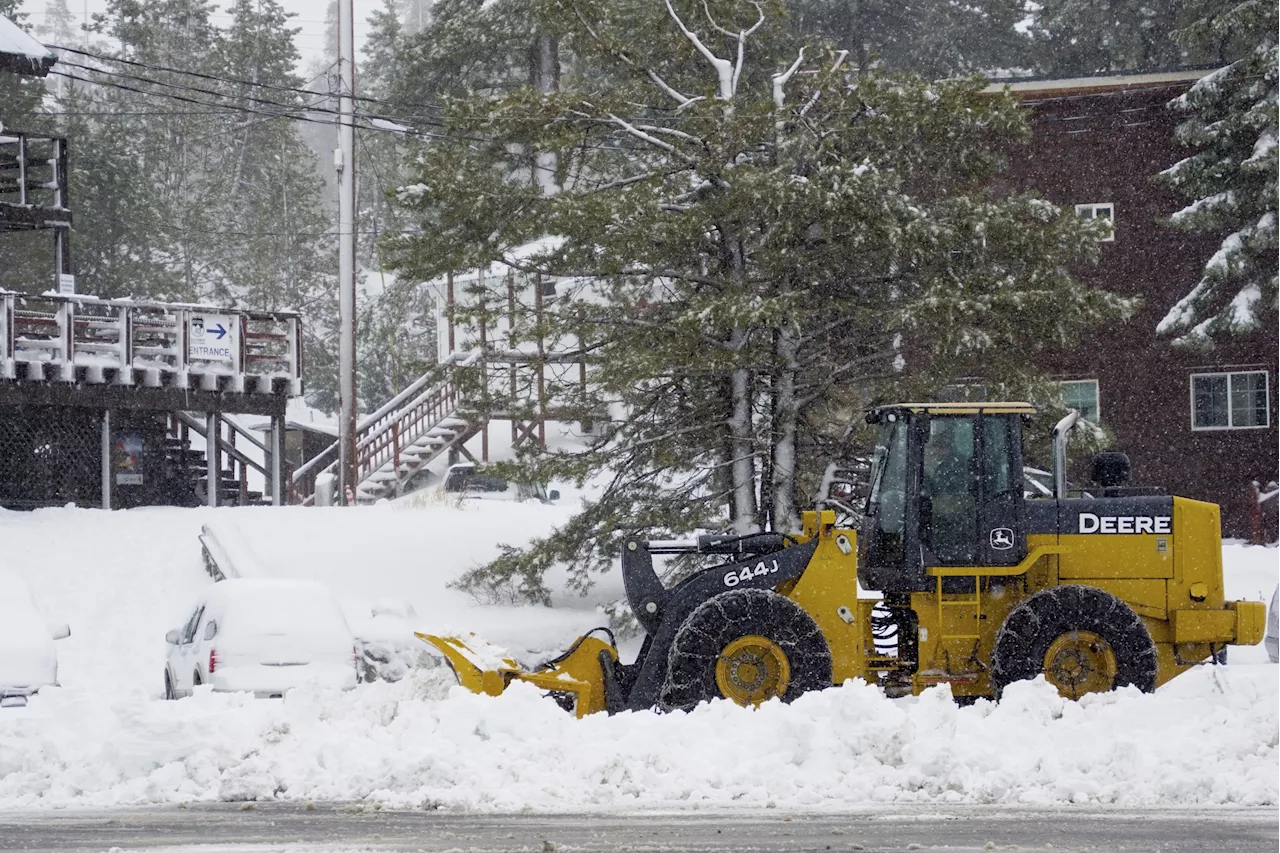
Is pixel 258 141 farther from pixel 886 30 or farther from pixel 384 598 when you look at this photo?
pixel 384 598

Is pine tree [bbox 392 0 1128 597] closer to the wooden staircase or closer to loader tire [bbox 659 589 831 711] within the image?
loader tire [bbox 659 589 831 711]

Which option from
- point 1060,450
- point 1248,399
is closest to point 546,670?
point 1060,450

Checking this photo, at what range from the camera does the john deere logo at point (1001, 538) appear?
40.9ft

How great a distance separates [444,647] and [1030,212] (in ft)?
31.8

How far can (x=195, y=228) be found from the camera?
177ft

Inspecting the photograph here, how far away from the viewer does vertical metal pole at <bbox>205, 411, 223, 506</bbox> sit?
→ 28.1 meters

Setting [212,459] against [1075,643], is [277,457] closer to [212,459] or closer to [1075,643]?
[212,459]

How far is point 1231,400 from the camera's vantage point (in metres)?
28.5

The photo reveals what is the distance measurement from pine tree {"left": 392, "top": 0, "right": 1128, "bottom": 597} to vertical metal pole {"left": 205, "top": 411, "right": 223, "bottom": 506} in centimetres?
970

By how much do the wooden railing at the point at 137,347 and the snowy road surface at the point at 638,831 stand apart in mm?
18575

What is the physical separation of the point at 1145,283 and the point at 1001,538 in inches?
693

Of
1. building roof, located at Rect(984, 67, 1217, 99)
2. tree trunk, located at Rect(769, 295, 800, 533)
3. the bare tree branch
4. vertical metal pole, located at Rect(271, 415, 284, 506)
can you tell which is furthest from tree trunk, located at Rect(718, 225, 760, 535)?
vertical metal pole, located at Rect(271, 415, 284, 506)

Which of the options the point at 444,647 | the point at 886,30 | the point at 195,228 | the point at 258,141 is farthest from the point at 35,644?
the point at 258,141

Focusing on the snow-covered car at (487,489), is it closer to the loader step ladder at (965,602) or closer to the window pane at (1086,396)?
the window pane at (1086,396)
